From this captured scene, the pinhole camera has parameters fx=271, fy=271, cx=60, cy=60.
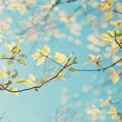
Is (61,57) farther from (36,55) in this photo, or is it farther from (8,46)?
(8,46)

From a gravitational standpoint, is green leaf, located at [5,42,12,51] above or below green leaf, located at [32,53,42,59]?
above

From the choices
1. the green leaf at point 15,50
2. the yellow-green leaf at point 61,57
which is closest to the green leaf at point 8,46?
the green leaf at point 15,50

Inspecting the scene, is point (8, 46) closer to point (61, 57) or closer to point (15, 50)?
point (15, 50)

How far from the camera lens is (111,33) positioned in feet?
3.35

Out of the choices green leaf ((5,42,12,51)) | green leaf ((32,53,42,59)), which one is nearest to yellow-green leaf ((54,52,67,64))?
green leaf ((32,53,42,59))

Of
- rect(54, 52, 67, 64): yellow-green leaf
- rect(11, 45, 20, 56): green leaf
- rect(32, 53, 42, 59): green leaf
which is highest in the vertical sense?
rect(11, 45, 20, 56): green leaf

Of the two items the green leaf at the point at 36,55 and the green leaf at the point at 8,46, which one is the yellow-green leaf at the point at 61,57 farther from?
the green leaf at the point at 8,46

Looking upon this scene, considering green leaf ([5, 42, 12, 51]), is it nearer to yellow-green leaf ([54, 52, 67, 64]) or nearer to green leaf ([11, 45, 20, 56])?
green leaf ([11, 45, 20, 56])

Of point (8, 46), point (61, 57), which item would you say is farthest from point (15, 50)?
point (61, 57)

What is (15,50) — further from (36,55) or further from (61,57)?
(61,57)

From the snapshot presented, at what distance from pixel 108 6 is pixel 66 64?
0.46m

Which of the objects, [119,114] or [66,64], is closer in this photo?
[66,64]

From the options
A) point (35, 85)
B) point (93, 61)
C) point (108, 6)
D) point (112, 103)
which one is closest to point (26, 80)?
point (35, 85)

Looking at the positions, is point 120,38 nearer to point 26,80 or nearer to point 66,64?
point 66,64
